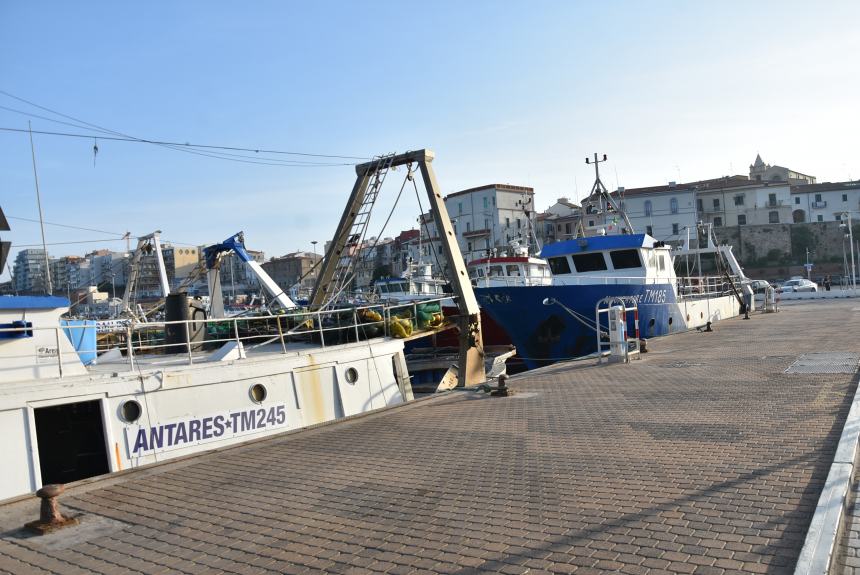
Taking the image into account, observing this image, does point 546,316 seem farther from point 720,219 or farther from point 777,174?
point 777,174

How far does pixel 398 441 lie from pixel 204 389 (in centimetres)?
320

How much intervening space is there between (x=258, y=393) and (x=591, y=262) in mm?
17642

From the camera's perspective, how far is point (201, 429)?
9.55m

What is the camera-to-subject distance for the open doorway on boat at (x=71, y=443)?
8.62 meters

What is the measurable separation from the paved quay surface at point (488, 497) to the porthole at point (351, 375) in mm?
2075

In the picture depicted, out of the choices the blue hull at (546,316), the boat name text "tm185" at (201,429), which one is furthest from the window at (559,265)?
the boat name text "tm185" at (201,429)

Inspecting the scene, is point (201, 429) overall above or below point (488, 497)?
above

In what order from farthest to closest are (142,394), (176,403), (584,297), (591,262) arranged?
(591,262), (584,297), (176,403), (142,394)

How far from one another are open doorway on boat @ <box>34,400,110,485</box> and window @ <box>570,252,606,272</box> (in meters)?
19.8

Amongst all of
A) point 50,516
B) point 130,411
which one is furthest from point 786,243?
point 50,516

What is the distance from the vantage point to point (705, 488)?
19.0 ft

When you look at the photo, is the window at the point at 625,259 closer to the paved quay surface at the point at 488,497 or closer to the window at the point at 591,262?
the window at the point at 591,262

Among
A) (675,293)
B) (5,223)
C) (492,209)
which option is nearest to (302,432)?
(5,223)

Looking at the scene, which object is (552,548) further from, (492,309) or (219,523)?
(492,309)
